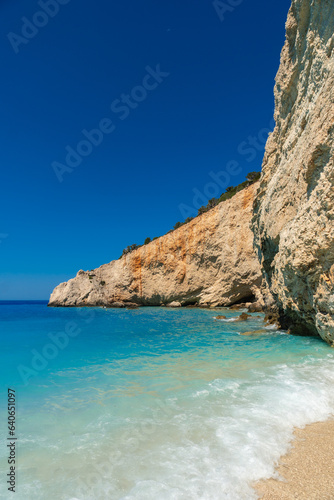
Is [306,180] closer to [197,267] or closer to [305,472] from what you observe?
[305,472]

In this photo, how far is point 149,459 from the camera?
3162 millimetres

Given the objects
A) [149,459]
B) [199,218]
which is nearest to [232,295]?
[199,218]

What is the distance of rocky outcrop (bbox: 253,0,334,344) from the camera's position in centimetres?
792

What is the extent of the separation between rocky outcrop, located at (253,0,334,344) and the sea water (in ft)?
7.51

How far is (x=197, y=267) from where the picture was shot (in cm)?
3722

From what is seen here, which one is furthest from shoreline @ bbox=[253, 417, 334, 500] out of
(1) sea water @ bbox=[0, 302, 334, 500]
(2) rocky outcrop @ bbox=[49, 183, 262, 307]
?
(2) rocky outcrop @ bbox=[49, 183, 262, 307]

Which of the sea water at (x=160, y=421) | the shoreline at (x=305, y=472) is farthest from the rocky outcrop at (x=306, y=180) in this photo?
the shoreline at (x=305, y=472)

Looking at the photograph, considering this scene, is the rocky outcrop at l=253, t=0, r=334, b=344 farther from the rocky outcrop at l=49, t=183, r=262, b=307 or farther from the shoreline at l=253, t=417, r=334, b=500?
the rocky outcrop at l=49, t=183, r=262, b=307

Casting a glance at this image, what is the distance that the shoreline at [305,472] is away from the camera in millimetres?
2493

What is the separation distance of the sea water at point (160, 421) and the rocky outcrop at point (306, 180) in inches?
90.1

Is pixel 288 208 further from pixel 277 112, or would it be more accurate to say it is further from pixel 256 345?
pixel 277 112

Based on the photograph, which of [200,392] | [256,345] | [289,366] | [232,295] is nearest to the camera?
[200,392]

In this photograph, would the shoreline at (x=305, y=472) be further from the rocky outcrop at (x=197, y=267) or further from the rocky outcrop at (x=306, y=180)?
the rocky outcrop at (x=197, y=267)

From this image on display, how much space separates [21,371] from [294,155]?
12331 millimetres
